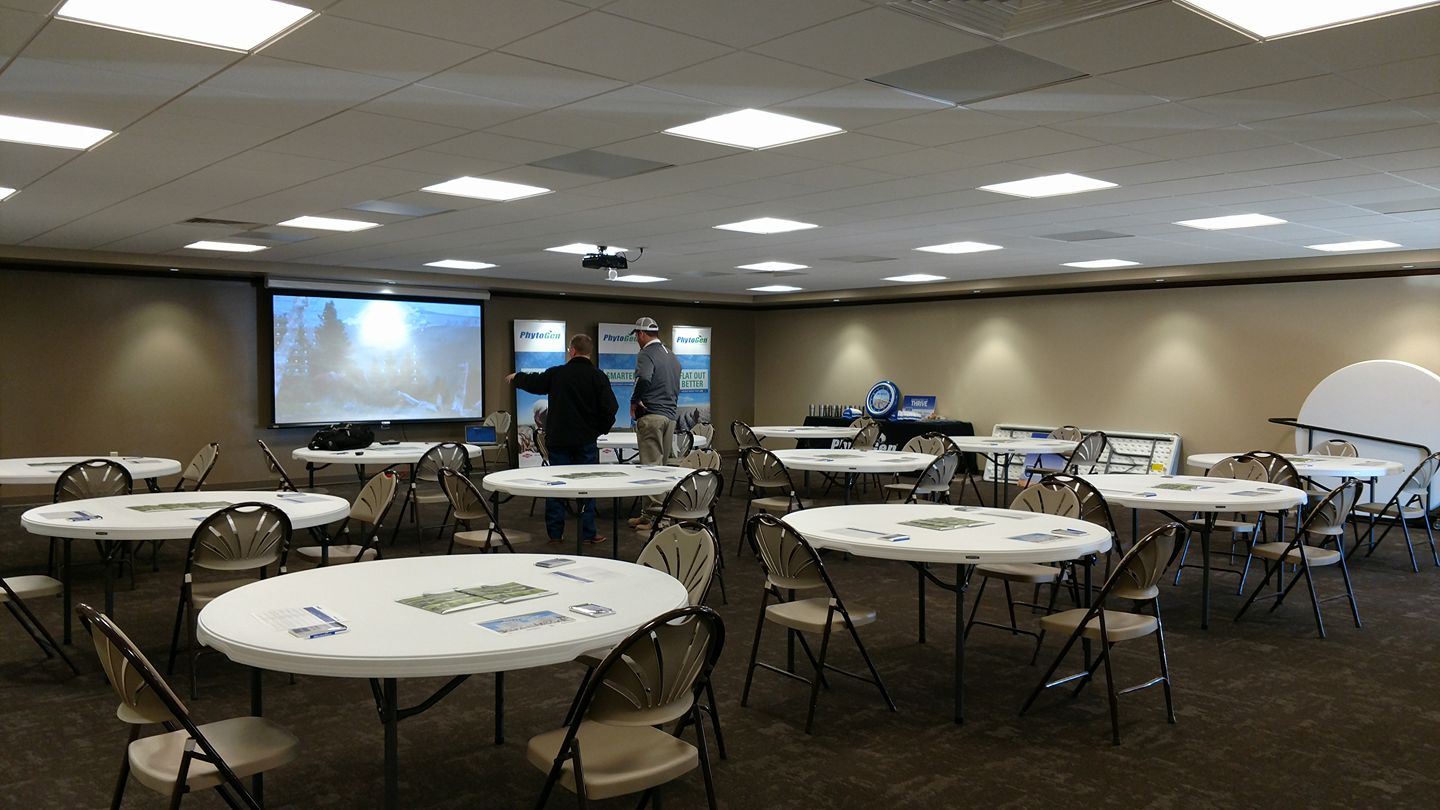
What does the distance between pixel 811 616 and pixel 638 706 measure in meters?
1.71

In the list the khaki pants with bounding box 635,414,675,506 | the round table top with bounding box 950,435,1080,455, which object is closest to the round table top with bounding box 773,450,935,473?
the khaki pants with bounding box 635,414,675,506

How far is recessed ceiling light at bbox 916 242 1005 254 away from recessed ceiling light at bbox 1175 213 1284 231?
2.00 meters

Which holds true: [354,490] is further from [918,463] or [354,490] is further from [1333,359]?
[1333,359]

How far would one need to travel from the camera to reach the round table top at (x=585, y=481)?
570 centimetres

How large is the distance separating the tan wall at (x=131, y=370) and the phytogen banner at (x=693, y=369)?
5.80m

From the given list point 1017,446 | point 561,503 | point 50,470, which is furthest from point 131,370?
point 1017,446

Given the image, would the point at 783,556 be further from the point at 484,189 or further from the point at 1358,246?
the point at 1358,246

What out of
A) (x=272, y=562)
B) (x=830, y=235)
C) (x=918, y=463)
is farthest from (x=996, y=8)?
(x=830, y=235)

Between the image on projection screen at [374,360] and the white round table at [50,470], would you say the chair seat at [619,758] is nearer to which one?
the white round table at [50,470]

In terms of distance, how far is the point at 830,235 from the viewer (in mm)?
9102

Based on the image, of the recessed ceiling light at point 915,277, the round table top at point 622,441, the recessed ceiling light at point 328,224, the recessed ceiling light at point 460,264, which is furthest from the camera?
the recessed ceiling light at point 915,277

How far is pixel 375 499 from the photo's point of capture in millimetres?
5496

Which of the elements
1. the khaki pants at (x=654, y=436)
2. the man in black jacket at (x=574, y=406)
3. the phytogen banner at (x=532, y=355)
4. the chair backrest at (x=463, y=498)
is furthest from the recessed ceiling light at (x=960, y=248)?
the phytogen banner at (x=532, y=355)

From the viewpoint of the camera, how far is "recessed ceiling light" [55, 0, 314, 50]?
337cm
